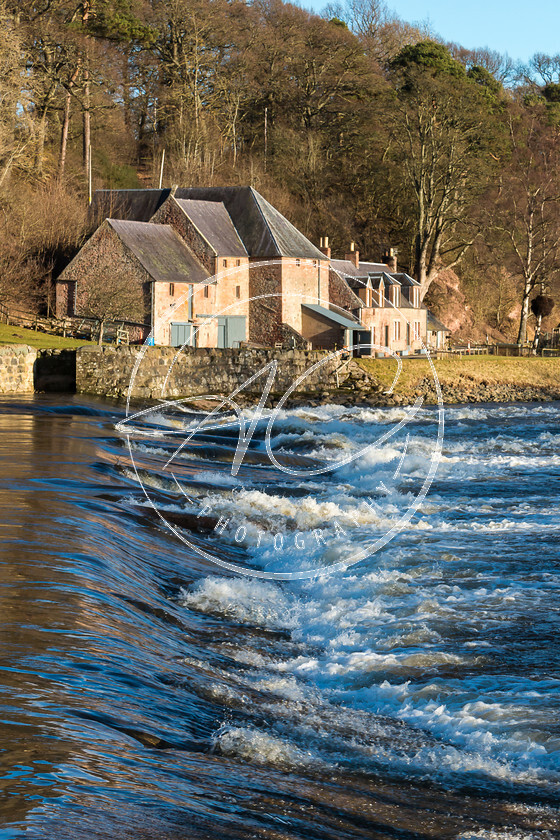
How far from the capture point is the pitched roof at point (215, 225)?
192ft

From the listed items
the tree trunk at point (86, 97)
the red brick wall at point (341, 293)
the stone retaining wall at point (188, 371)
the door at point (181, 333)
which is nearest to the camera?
the stone retaining wall at point (188, 371)

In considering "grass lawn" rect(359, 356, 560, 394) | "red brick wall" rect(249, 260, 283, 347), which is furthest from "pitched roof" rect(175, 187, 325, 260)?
"grass lawn" rect(359, 356, 560, 394)

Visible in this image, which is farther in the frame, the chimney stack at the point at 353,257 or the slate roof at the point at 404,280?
the chimney stack at the point at 353,257

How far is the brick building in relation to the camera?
180ft

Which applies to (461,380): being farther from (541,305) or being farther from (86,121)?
(86,121)

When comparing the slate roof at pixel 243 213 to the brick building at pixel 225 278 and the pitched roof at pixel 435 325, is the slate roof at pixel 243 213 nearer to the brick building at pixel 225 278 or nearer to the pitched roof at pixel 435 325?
the brick building at pixel 225 278

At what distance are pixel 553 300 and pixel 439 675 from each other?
73456 mm

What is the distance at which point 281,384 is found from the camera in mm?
50406

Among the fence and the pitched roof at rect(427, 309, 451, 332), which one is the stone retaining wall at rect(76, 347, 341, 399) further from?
the pitched roof at rect(427, 309, 451, 332)

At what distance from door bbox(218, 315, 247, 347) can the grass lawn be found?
9475 mm

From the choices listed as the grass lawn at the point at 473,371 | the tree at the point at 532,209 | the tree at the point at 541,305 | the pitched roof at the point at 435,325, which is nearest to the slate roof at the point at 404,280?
the pitched roof at the point at 435,325

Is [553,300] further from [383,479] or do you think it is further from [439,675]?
[439,675]

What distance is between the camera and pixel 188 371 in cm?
4666

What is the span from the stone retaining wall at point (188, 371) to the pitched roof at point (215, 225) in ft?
37.0
